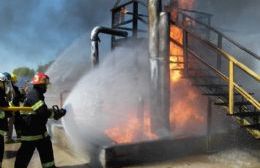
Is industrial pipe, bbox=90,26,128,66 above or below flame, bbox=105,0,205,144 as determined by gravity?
above

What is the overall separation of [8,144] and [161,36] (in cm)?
520

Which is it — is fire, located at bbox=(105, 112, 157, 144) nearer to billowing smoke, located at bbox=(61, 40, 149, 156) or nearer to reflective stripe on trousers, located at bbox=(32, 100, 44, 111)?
billowing smoke, located at bbox=(61, 40, 149, 156)

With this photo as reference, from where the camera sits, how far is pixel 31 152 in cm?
605

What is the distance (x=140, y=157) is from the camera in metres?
7.27

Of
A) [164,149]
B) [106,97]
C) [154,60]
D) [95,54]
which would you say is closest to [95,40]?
[95,54]

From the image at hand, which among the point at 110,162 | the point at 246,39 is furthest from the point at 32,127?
the point at 246,39

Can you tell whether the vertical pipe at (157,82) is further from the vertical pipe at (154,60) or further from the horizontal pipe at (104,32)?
the horizontal pipe at (104,32)

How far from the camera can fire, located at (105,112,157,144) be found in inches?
314

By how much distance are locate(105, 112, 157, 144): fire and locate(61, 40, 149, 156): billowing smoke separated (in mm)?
215

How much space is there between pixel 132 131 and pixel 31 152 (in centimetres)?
304

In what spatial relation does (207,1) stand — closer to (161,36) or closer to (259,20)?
(259,20)

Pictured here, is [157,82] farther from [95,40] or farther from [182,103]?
[95,40]

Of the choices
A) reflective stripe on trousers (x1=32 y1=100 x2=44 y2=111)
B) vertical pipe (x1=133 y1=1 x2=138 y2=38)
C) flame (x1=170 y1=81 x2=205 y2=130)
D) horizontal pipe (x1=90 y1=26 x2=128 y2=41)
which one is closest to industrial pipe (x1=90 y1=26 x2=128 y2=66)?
horizontal pipe (x1=90 y1=26 x2=128 y2=41)

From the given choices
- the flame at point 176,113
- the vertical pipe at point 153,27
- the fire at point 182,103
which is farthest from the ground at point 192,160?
the vertical pipe at point 153,27
